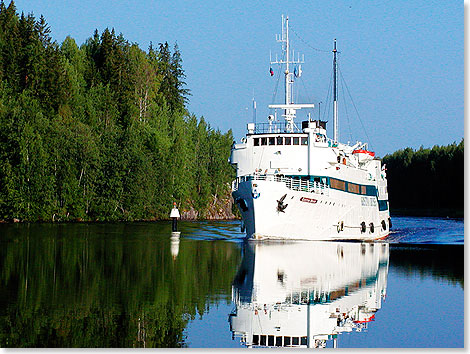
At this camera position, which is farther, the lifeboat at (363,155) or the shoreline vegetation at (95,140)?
the shoreline vegetation at (95,140)

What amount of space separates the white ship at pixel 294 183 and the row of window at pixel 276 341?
87.5 feet

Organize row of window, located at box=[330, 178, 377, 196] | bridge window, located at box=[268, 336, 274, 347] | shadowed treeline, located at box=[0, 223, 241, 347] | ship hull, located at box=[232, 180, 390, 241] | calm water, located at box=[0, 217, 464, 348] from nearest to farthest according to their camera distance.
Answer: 1. shadowed treeline, located at box=[0, 223, 241, 347]
2. bridge window, located at box=[268, 336, 274, 347]
3. calm water, located at box=[0, 217, 464, 348]
4. ship hull, located at box=[232, 180, 390, 241]
5. row of window, located at box=[330, 178, 377, 196]

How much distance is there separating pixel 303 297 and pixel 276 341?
189 inches

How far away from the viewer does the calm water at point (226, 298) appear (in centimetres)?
1562

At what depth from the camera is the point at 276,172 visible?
44719 millimetres

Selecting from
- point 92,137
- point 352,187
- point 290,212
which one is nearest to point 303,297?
point 290,212

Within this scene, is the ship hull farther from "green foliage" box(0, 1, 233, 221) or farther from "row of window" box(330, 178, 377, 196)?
"green foliage" box(0, 1, 233, 221)

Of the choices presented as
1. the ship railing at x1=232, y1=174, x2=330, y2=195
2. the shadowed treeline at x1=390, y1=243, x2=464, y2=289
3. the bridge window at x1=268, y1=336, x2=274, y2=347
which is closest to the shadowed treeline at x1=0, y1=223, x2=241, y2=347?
the bridge window at x1=268, y1=336, x2=274, y2=347

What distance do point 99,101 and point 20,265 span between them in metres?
57.5

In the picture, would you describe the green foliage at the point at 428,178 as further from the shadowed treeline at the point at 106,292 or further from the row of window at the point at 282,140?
A: the shadowed treeline at the point at 106,292

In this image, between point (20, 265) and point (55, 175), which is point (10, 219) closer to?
point (55, 175)

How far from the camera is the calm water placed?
51.3ft

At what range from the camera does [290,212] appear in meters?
43.3

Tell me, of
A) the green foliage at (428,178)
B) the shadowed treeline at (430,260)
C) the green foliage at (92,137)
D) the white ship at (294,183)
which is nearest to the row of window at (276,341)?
the shadowed treeline at (430,260)
